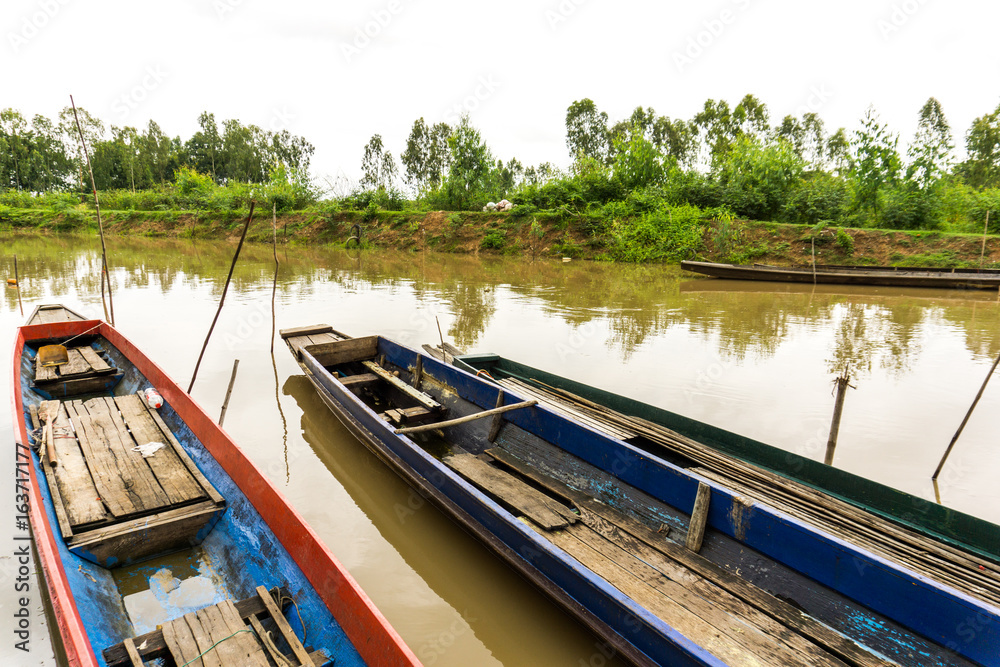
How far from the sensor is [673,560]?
311 centimetres

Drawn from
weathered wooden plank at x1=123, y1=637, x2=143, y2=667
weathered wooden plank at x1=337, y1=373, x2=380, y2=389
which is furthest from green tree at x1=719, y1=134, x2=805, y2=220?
weathered wooden plank at x1=123, y1=637, x2=143, y2=667

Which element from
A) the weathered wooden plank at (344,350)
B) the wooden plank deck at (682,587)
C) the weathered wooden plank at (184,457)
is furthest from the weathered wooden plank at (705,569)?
the weathered wooden plank at (344,350)

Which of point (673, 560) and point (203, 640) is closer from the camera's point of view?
point (203, 640)

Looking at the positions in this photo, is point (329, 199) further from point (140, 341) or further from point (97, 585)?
point (97, 585)

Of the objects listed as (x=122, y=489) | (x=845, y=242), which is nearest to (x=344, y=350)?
(x=122, y=489)

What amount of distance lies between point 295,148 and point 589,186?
139 feet

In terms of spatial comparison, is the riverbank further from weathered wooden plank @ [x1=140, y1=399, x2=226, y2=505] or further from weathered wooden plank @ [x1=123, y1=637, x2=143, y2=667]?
weathered wooden plank @ [x1=123, y1=637, x2=143, y2=667]

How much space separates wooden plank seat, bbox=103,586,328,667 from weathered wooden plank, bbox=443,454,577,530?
64.6 inches

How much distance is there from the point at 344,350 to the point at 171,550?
140 inches

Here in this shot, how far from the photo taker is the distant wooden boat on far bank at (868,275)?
596 inches

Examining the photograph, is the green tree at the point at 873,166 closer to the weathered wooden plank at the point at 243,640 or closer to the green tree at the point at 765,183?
the green tree at the point at 765,183

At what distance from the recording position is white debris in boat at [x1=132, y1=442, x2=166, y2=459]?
3939 millimetres

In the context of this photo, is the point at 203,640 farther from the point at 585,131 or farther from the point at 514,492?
the point at 585,131

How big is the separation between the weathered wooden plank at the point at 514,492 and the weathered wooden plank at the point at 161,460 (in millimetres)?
1915
